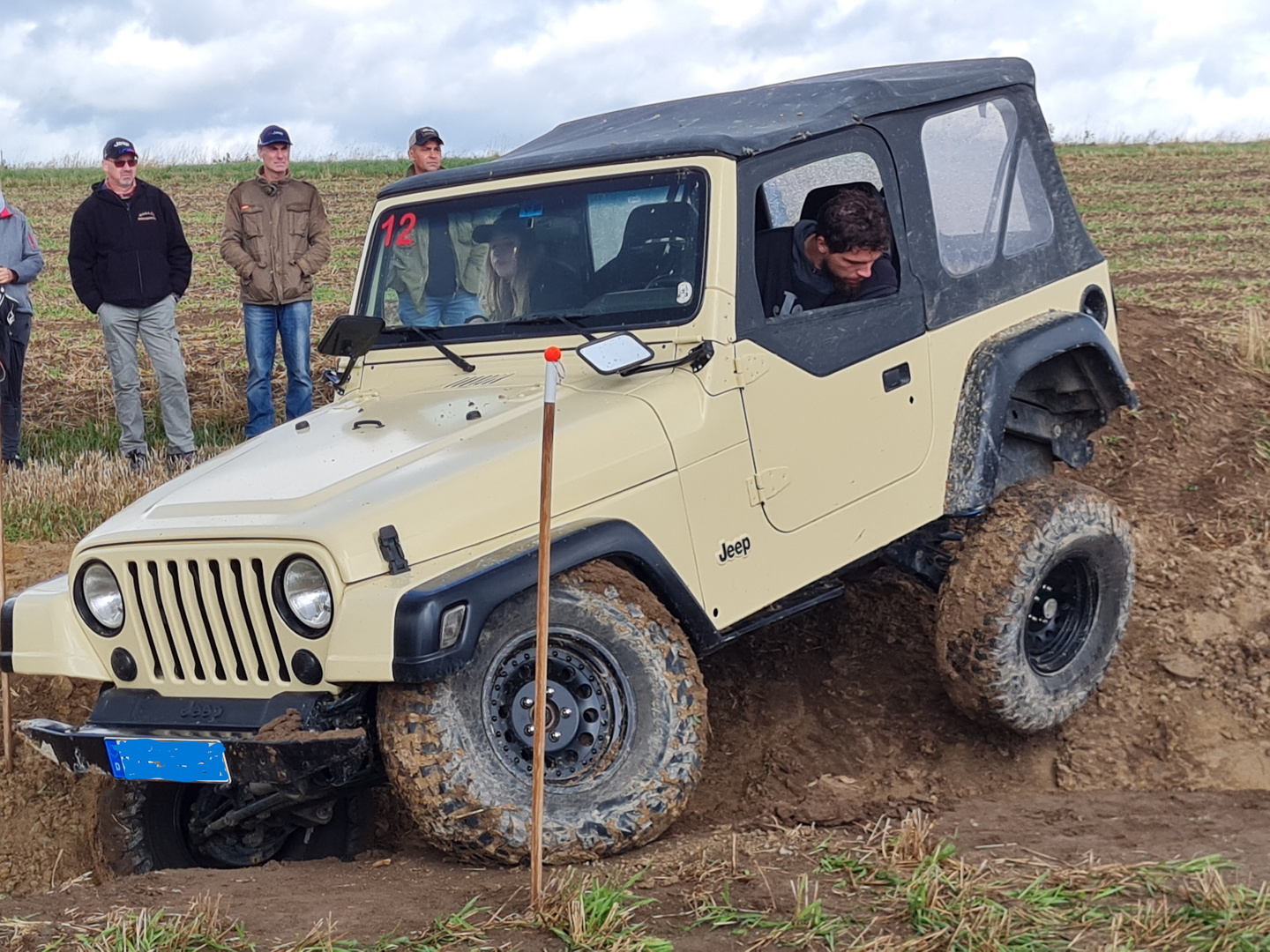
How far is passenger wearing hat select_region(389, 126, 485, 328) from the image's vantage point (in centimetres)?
507

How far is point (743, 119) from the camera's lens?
5.12 meters

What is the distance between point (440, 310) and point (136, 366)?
500 centimetres

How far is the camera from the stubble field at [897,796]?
3574mm

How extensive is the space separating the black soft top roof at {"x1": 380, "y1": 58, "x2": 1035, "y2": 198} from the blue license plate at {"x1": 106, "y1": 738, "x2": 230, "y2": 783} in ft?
7.42

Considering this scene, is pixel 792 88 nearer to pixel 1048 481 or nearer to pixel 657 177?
pixel 657 177

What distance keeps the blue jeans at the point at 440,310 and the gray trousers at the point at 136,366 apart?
182 inches

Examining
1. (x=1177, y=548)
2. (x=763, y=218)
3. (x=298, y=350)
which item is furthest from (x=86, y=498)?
(x=1177, y=548)

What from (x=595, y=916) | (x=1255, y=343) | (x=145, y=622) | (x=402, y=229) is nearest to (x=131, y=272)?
(x=402, y=229)

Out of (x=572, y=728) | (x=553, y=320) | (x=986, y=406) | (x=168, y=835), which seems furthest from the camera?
(x=986, y=406)

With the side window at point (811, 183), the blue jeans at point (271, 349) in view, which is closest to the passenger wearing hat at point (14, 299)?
the blue jeans at point (271, 349)

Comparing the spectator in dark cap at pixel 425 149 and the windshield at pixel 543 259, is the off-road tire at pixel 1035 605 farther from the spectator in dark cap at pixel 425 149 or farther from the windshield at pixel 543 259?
the spectator in dark cap at pixel 425 149

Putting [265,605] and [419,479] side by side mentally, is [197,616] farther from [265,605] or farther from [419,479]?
[419,479]

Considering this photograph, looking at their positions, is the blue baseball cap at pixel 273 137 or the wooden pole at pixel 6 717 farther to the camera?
the blue baseball cap at pixel 273 137

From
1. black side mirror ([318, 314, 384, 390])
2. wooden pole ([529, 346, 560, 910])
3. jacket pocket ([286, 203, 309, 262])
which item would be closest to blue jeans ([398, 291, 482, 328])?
black side mirror ([318, 314, 384, 390])
